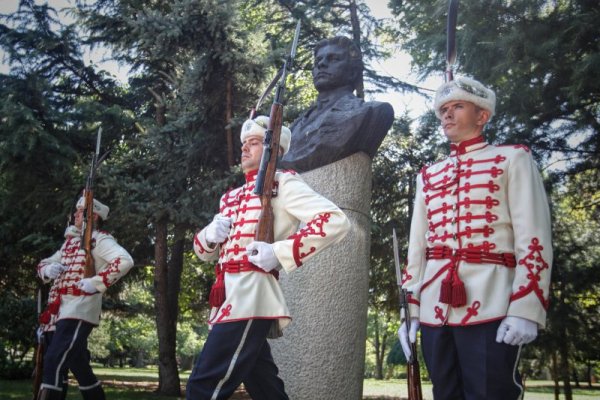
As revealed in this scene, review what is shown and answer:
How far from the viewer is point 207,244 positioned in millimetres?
3434

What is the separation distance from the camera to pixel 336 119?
5219 millimetres

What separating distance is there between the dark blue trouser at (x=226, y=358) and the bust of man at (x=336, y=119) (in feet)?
7.51

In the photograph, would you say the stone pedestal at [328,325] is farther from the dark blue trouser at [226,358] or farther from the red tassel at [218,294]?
the red tassel at [218,294]

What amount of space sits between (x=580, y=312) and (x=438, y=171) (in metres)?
5.79

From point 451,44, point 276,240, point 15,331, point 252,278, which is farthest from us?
point 15,331

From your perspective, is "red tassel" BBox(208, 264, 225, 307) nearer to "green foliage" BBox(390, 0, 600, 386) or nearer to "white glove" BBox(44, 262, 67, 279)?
"white glove" BBox(44, 262, 67, 279)

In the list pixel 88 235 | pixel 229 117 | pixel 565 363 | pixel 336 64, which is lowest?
pixel 565 363

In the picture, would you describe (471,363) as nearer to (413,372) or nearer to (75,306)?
(413,372)

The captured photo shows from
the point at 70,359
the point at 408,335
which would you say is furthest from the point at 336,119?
the point at 70,359

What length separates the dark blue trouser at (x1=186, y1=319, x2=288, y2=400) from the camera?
2865 mm

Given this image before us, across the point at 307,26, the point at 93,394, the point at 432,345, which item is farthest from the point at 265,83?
the point at 432,345

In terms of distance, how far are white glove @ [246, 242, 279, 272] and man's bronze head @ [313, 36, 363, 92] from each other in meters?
2.97

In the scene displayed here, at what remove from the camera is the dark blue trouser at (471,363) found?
8.77ft

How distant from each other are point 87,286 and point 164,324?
4.98 m
